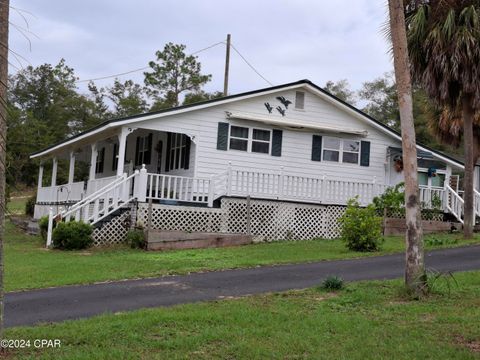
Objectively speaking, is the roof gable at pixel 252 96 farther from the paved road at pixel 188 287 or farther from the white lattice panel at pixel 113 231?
the paved road at pixel 188 287

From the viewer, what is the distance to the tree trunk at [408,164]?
28.3 feet

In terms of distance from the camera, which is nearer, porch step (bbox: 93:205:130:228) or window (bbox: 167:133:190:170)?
porch step (bbox: 93:205:130:228)

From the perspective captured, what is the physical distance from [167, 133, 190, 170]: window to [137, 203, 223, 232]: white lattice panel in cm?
340

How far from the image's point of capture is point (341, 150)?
22.0 metres

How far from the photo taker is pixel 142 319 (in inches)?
275

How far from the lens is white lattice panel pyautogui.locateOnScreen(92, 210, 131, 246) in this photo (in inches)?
662

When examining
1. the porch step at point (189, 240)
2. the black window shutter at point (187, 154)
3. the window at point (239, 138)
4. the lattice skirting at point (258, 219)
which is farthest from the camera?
the black window shutter at point (187, 154)

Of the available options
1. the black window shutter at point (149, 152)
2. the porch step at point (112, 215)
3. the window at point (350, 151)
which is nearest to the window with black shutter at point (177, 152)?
the black window shutter at point (149, 152)

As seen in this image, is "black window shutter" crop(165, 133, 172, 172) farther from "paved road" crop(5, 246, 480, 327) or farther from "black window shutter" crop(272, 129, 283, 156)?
"paved road" crop(5, 246, 480, 327)

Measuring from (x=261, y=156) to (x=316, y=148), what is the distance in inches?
90.9

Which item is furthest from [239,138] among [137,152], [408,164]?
[408,164]

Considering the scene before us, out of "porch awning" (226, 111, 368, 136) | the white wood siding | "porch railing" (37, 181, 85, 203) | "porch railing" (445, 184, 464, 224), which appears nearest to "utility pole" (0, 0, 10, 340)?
the white wood siding

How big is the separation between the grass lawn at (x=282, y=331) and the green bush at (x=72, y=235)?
8556mm

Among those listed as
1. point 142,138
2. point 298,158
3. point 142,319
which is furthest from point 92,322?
point 142,138
